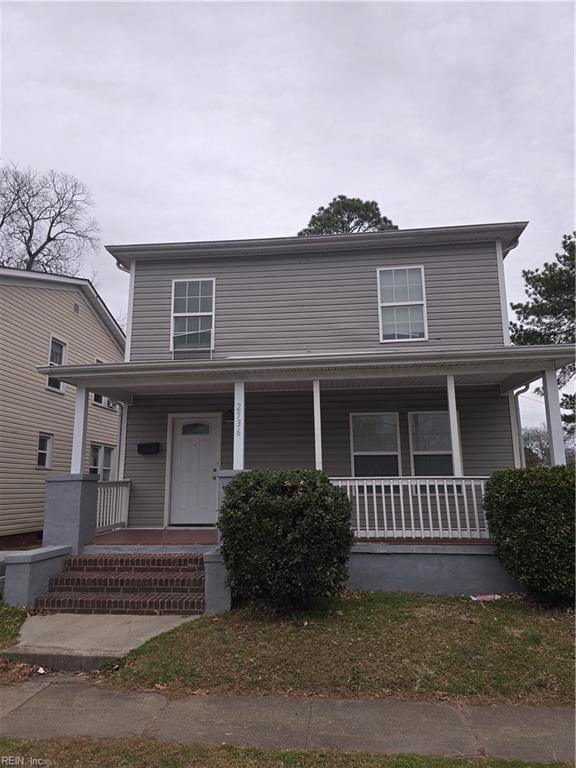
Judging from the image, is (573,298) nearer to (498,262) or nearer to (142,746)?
(498,262)

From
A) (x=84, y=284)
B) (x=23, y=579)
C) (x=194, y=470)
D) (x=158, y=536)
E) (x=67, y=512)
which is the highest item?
(x=84, y=284)

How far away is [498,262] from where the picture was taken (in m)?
9.62

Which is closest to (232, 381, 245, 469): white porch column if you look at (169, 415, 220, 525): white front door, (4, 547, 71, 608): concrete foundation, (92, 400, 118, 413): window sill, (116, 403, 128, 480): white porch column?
(169, 415, 220, 525): white front door

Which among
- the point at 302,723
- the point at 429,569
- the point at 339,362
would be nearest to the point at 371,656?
the point at 302,723

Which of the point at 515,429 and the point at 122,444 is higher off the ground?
the point at 515,429

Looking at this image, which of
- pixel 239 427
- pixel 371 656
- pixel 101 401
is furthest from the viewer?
pixel 101 401

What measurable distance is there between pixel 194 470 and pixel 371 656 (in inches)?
225

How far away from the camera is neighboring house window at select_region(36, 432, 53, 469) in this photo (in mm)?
13570

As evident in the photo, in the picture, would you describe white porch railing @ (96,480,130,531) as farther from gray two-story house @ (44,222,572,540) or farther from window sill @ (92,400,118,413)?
window sill @ (92,400,118,413)

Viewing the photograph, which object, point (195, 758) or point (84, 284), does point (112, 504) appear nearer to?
point (195, 758)

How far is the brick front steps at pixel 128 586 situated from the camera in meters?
6.02

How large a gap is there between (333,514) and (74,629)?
3267mm

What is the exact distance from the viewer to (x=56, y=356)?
46.8 feet

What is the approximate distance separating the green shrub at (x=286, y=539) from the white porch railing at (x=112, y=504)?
12.0ft
